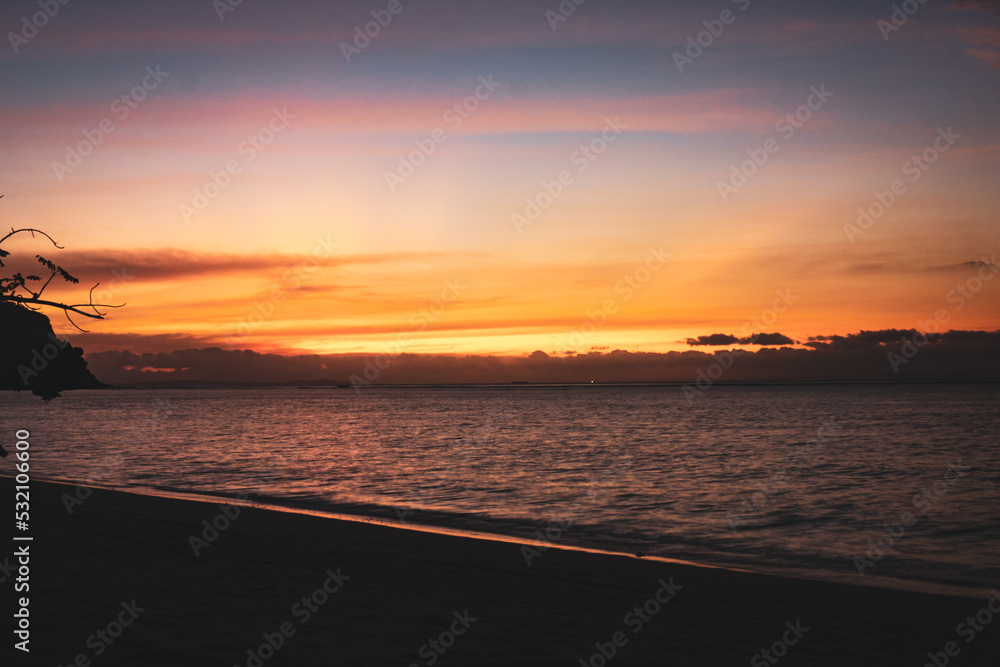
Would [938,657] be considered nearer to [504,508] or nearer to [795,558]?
[795,558]

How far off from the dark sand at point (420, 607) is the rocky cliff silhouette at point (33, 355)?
2.83 meters

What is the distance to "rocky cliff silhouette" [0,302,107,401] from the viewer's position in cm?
745

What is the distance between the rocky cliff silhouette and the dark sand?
283 centimetres

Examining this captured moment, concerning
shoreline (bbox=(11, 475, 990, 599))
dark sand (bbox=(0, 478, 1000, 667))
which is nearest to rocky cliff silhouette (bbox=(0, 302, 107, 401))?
dark sand (bbox=(0, 478, 1000, 667))

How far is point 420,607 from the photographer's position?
35.9 feet

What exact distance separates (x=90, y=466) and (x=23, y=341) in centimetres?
4095

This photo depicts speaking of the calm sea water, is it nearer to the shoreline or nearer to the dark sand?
the shoreline

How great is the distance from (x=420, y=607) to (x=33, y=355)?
6.53 metres

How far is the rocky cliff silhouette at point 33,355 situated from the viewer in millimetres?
7453

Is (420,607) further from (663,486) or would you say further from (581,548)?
(663,486)

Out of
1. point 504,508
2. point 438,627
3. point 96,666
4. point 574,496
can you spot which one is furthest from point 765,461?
point 96,666

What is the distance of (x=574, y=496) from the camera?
101 ft

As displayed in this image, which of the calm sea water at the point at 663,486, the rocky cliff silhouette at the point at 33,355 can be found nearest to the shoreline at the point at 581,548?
the calm sea water at the point at 663,486

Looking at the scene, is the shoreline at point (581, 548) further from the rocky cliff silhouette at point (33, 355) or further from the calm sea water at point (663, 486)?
the rocky cliff silhouette at point (33, 355)
